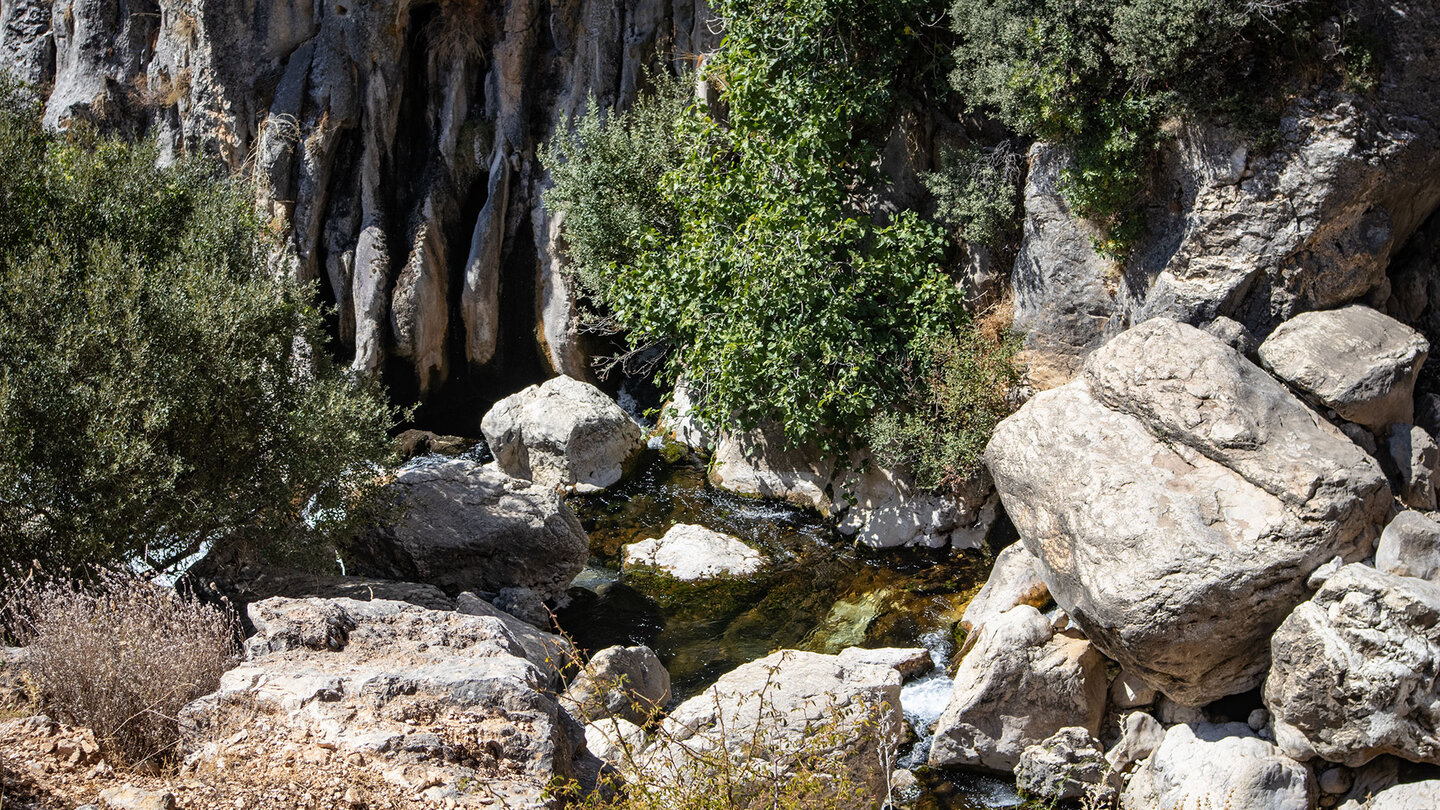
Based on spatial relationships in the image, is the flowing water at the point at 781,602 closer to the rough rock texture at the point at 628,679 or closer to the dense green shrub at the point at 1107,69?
the rough rock texture at the point at 628,679

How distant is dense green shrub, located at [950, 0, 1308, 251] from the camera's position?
934 cm

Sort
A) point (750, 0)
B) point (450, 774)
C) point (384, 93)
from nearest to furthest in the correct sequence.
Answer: point (450, 774), point (750, 0), point (384, 93)

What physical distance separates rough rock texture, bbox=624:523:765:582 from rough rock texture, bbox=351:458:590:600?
0.98 m

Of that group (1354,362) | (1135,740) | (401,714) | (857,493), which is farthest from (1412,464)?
(401,714)

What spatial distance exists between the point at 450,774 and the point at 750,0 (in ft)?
35.4

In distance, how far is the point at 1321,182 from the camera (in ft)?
30.3

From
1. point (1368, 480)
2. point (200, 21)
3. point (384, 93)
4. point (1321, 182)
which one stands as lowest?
point (1368, 480)

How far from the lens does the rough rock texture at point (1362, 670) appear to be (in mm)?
6961

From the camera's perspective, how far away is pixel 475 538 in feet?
35.7

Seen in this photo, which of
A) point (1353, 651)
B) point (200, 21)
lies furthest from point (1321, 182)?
point (200, 21)

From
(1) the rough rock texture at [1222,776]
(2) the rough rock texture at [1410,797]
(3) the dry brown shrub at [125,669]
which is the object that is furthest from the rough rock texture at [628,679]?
(2) the rough rock texture at [1410,797]

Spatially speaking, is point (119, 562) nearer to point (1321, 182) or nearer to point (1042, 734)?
point (1042, 734)

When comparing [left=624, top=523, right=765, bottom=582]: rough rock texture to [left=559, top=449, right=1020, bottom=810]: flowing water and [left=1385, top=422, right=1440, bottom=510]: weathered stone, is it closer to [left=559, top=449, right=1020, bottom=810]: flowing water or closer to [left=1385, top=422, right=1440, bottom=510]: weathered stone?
[left=559, top=449, right=1020, bottom=810]: flowing water

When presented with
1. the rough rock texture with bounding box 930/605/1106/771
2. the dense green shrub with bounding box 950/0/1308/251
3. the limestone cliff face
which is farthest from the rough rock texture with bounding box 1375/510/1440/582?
the limestone cliff face
